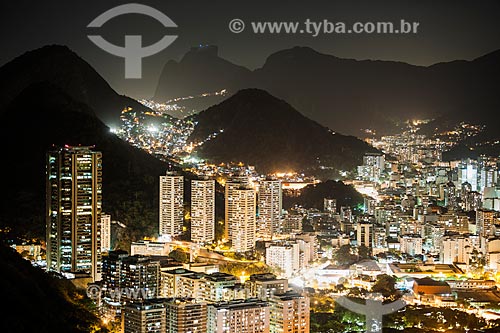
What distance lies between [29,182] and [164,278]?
371 cm

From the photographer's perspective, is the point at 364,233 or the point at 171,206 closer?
the point at 171,206

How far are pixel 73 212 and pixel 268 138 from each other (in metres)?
8.72

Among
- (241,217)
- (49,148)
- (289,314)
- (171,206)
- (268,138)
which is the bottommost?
(289,314)

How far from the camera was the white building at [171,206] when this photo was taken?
1286 cm

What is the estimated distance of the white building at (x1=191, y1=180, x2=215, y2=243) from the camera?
42.0 feet

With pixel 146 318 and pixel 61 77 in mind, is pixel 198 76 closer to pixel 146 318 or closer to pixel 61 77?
pixel 61 77

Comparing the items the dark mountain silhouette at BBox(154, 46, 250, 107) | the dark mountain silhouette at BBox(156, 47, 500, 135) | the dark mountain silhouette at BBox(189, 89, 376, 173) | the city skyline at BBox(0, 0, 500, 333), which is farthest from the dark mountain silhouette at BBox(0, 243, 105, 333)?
the dark mountain silhouette at BBox(156, 47, 500, 135)

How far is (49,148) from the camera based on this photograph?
43.3 feet

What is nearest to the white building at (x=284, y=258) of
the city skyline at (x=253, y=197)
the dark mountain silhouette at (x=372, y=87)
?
the city skyline at (x=253, y=197)

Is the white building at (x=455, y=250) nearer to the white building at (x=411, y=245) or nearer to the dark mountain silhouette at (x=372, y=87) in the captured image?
the white building at (x=411, y=245)

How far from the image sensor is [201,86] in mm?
19656

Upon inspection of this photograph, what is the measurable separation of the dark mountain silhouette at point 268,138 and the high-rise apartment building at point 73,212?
7222mm

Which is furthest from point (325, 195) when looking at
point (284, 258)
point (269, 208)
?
point (284, 258)

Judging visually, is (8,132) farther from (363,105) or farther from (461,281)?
Answer: (363,105)
